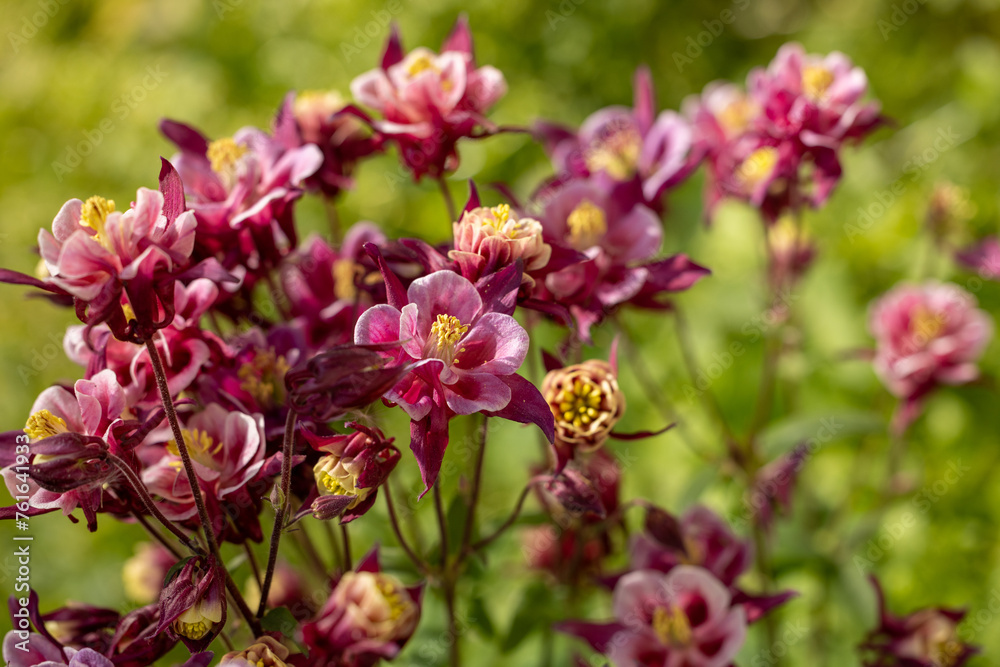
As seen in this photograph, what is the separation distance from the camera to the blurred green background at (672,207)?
1627mm

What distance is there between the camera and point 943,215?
5.56 ft

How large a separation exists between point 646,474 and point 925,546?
631 millimetres

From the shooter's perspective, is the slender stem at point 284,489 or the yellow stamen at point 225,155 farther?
the yellow stamen at point 225,155

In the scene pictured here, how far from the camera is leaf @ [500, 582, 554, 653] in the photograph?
1178 millimetres

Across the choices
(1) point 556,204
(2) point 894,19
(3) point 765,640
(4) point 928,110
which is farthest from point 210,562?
(2) point 894,19

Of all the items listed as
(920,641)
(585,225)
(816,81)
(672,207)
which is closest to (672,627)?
(920,641)

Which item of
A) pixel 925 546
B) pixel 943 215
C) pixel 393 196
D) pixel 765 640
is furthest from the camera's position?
pixel 393 196

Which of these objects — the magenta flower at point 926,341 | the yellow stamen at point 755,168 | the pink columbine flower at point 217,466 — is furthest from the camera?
the magenta flower at point 926,341

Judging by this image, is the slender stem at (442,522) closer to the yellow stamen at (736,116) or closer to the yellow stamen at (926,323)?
the yellow stamen at (736,116)

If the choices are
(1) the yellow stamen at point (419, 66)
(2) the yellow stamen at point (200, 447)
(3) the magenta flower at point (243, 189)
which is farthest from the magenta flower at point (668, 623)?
(1) the yellow stamen at point (419, 66)

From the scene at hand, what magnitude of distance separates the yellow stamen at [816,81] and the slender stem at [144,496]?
3.51 ft

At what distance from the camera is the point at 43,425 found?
0.75 meters

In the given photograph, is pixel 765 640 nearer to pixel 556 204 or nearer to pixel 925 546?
pixel 925 546

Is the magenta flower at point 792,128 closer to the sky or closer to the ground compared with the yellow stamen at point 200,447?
closer to the sky
